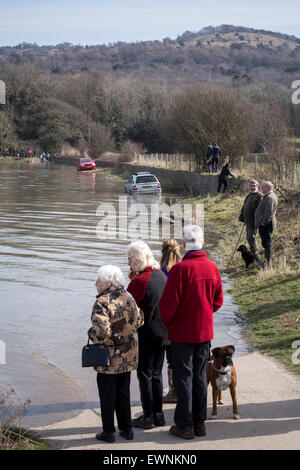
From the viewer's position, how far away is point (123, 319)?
619 centimetres

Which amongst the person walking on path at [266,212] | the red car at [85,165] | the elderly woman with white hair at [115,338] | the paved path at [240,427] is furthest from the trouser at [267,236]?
the red car at [85,165]

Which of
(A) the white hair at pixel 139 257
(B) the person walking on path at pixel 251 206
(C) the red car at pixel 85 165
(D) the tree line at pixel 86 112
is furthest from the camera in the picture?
(D) the tree line at pixel 86 112

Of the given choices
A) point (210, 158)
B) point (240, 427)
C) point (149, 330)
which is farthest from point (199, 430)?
point (210, 158)

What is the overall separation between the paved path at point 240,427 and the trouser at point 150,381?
221mm

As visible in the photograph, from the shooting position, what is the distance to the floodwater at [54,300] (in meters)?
8.61

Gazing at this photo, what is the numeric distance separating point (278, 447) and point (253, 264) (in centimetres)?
978

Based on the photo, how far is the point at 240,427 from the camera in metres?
6.66

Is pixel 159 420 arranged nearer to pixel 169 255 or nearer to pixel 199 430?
pixel 199 430

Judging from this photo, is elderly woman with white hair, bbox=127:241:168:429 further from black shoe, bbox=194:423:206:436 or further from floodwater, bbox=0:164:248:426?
floodwater, bbox=0:164:248:426

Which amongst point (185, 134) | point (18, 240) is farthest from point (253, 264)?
point (185, 134)

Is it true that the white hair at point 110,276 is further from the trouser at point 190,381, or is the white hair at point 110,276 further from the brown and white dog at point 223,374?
the brown and white dog at point 223,374

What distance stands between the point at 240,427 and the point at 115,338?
1.57m

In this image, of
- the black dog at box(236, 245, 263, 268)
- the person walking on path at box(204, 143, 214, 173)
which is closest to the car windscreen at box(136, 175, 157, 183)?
the person walking on path at box(204, 143, 214, 173)

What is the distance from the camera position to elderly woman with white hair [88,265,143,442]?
6137 mm
